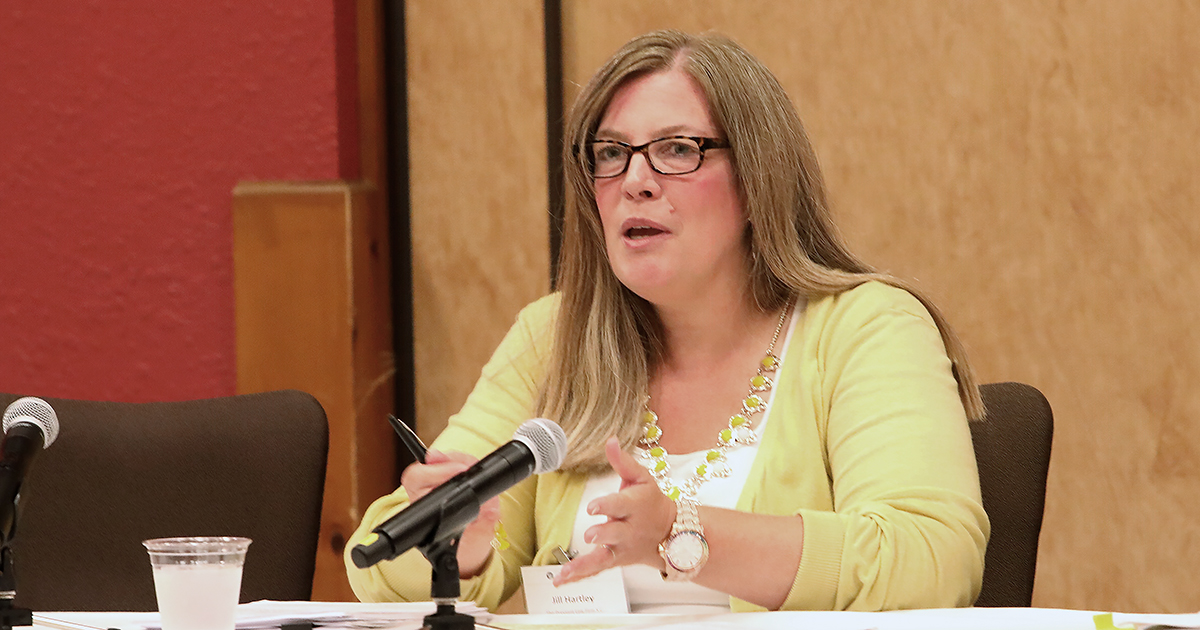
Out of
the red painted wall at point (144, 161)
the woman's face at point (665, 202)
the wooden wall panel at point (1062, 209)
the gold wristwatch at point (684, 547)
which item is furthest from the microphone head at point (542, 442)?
the red painted wall at point (144, 161)

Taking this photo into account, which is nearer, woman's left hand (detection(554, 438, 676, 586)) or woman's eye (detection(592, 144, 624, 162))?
woman's left hand (detection(554, 438, 676, 586))

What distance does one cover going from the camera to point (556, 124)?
3.06 m

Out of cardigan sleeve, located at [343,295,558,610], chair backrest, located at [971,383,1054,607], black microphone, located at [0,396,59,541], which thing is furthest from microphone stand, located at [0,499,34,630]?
chair backrest, located at [971,383,1054,607]

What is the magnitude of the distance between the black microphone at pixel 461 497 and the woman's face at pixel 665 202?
2.54ft

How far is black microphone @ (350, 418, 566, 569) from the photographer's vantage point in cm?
105

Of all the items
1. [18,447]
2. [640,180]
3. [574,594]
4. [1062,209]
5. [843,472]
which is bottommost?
[574,594]

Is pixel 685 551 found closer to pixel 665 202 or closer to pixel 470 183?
pixel 665 202

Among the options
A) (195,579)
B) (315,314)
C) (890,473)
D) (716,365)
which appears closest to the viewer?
(195,579)

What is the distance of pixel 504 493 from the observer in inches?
69.8

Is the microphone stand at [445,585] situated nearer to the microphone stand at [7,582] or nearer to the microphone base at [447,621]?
the microphone base at [447,621]

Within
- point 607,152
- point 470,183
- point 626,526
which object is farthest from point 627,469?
point 470,183

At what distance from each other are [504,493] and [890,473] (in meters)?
0.49

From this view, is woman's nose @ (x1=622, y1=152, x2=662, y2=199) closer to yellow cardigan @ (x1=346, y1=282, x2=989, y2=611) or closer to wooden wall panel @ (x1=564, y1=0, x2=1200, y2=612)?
yellow cardigan @ (x1=346, y1=282, x2=989, y2=611)

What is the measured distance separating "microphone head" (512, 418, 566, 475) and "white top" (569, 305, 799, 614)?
1.80 ft
